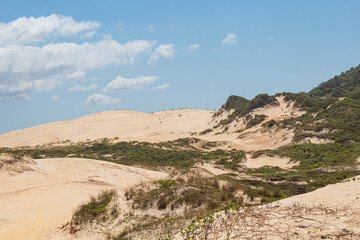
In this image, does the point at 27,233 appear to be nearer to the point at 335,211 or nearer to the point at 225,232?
the point at 225,232

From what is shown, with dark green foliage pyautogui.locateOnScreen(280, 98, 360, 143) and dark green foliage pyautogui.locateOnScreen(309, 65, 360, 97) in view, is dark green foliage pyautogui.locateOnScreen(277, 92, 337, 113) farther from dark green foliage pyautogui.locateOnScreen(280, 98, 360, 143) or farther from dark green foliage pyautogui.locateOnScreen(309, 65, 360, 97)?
dark green foliage pyautogui.locateOnScreen(309, 65, 360, 97)

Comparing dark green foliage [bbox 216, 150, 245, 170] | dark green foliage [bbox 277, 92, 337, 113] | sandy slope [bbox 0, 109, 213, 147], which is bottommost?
dark green foliage [bbox 216, 150, 245, 170]

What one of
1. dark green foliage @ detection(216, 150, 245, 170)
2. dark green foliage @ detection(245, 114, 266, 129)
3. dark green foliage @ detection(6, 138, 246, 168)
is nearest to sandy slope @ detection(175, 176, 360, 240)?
dark green foliage @ detection(216, 150, 245, 170)

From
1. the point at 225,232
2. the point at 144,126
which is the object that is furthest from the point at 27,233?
the point at 144,126

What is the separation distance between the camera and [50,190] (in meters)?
15.8

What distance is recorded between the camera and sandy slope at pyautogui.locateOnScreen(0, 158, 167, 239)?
11.3 meters

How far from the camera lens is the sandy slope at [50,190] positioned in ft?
37.2

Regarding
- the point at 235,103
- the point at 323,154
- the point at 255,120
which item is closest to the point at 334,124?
the point at 323,154

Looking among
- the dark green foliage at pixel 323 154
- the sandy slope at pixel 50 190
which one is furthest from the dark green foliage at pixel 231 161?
the sandy slope at pixel 50 190

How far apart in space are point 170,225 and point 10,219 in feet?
24.1

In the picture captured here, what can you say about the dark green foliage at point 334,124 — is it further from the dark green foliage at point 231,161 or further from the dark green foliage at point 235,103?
the dark green foliage at point 235,103

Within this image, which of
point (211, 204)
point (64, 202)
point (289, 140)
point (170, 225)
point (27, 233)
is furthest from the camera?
point (289, 140)

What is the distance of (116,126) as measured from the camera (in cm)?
7706

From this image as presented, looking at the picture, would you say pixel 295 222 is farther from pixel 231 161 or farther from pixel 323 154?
pixel 231 161
